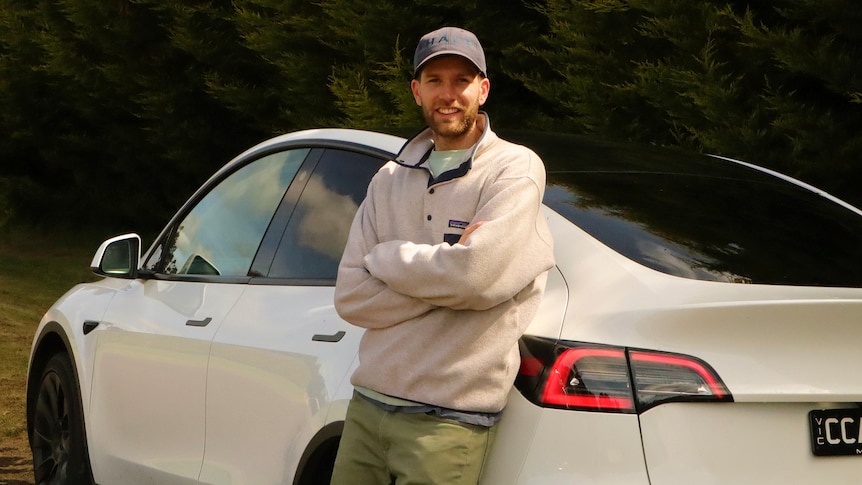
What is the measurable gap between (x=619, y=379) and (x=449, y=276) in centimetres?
45

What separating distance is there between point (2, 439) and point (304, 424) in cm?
412

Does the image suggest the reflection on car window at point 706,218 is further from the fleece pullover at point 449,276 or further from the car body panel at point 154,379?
the car body panel at point 154,379

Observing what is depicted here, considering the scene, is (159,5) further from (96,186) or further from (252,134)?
(96,186)

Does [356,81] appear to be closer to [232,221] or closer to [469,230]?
[232,221]

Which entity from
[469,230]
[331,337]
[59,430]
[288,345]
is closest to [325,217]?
[288,345]

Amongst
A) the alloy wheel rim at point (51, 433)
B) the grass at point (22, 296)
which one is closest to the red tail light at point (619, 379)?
the alloy wheel rim at point (51, 433)

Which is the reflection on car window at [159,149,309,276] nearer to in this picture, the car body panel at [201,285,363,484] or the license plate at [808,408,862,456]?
the car body panel at [201,285,363,484]

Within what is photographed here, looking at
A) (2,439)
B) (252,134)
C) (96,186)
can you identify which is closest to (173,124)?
(252,134)

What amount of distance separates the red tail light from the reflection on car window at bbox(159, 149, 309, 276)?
1.79m

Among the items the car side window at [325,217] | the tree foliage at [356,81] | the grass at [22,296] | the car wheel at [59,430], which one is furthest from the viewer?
the tree foliage at [356,81]

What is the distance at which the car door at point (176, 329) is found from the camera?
14.9 feet

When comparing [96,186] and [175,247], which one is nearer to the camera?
[175,247]

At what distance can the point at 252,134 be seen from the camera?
16.8m

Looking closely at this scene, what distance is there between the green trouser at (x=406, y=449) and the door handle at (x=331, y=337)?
406 millimetres
